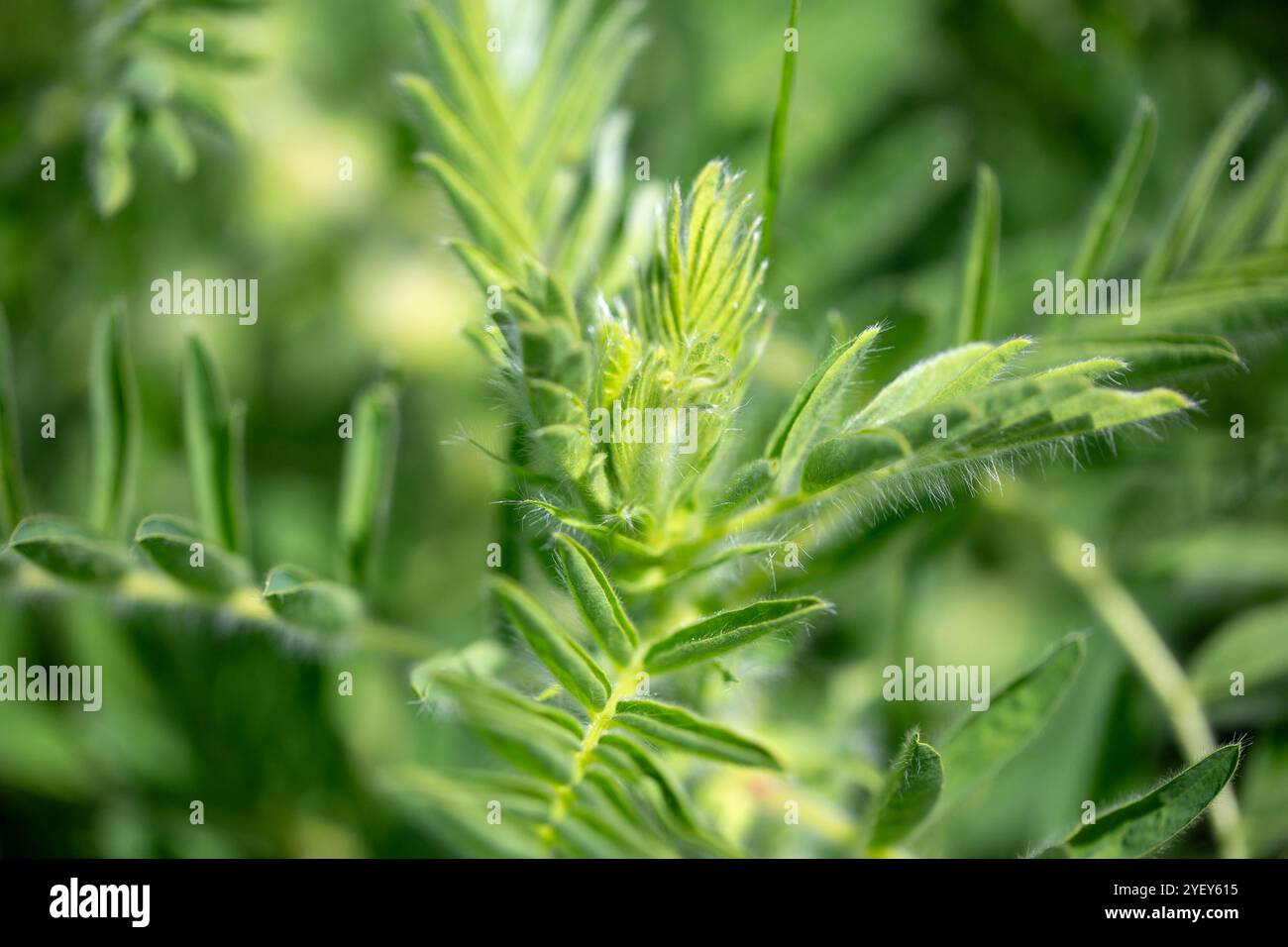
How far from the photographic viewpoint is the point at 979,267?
75.0 inches

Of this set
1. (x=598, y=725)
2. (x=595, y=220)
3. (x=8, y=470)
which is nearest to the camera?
(x=598, y=725)

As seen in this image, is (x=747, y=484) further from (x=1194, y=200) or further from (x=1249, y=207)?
(x=1249, y=207)

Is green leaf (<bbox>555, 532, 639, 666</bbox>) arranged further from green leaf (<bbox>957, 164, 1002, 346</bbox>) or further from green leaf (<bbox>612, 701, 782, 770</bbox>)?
green leaf (<bbox>957, 164, 1002, 346</bbox>)

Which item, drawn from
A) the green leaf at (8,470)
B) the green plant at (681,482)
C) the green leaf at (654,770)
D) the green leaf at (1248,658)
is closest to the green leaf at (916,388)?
the green plant at (681,482)

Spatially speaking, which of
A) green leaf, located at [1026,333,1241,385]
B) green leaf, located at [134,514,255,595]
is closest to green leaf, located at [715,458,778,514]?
green leaf, located at [1026,333,1241,385]

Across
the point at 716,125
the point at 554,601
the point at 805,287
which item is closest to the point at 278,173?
the point at 716,125

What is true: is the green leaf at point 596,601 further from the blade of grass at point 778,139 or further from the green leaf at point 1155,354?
the green leaf at point 1155,354

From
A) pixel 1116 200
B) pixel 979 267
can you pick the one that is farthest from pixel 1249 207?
pixel 979 267

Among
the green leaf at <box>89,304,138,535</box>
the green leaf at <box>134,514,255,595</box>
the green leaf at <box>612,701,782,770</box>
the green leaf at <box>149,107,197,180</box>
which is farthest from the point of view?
→ the green leaf at <box>149,107,197,180</box>

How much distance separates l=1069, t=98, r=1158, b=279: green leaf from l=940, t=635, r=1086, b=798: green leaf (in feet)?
2.39

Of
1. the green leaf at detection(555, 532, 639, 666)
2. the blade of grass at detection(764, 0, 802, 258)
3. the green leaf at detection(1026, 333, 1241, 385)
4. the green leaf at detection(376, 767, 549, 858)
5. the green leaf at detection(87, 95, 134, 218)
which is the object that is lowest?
the green leaf at detection(376, 767, 549, 858)

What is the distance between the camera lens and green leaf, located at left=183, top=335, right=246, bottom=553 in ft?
6.42

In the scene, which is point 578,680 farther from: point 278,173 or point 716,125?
point 278,173

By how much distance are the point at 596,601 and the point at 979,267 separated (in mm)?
977
